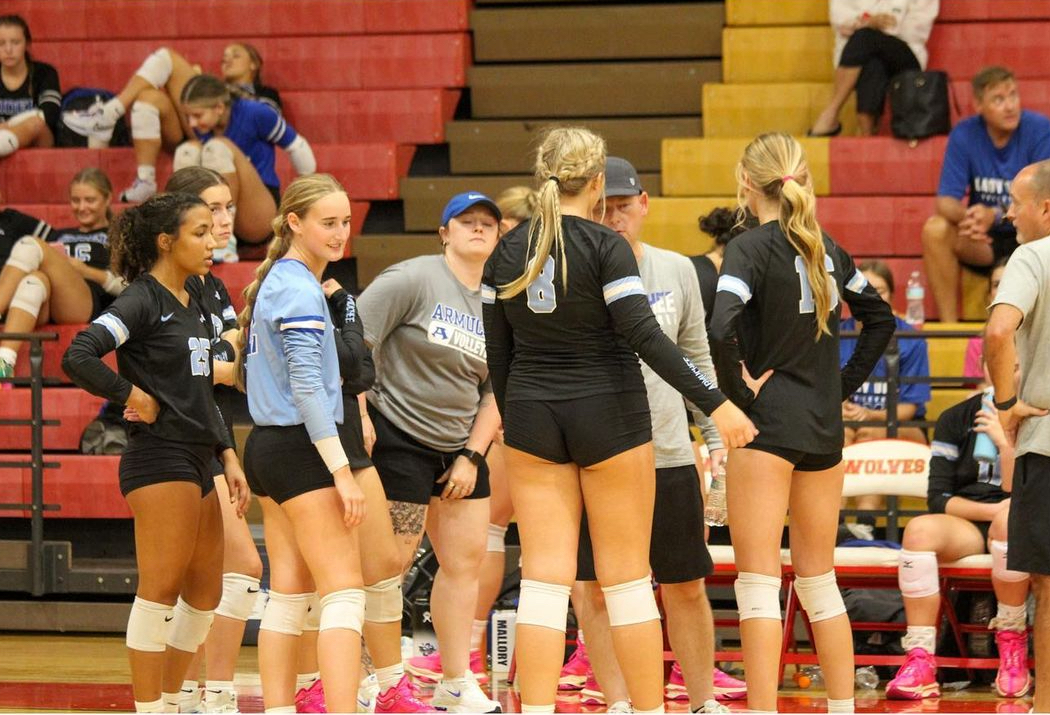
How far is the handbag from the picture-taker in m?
7.31

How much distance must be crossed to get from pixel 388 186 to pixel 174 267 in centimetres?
385

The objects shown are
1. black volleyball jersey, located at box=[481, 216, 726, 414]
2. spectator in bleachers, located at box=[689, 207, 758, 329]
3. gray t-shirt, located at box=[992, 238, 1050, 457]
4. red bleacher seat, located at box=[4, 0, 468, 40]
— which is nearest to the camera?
black volleyball jersey, located at box=[481, 216, 726, 414]

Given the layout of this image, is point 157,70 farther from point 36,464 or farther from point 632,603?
point 632,603

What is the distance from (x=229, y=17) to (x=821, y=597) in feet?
19.7

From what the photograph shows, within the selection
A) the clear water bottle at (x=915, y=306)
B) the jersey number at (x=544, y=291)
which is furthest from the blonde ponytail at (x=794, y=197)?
the clear water bottle at (x=915, y=306)

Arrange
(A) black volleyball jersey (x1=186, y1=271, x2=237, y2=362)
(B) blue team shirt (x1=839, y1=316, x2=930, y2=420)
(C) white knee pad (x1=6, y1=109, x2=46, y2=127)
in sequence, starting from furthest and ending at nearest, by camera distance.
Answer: (C) white knee pad (x1=6, y1=109, x2=46, y2=127) < (B) blue team shirt (x1=839, y1=316, x2=930, y2=420) < (A) black volleyball jersey (x1=186, y1=271, x2=237, y2=362)

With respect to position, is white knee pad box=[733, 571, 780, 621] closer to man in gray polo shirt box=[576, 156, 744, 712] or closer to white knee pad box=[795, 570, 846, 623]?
white knee pad box=[795, 570, 846, 623]

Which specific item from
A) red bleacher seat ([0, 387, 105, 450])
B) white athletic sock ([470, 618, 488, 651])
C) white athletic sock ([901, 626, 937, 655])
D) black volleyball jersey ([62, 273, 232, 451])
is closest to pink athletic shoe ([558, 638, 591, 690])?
white athletic sock ([470, 618, 488, 651])

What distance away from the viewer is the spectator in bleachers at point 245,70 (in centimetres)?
788

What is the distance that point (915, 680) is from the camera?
4.96 meters

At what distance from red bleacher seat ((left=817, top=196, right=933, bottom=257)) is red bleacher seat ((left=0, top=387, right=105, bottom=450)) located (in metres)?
3.61

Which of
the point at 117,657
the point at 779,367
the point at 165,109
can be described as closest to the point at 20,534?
the point at 117,657

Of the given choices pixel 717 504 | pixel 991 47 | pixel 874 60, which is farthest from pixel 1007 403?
pixel 991 47

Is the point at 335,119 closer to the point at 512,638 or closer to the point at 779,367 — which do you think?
the point at 512,638
